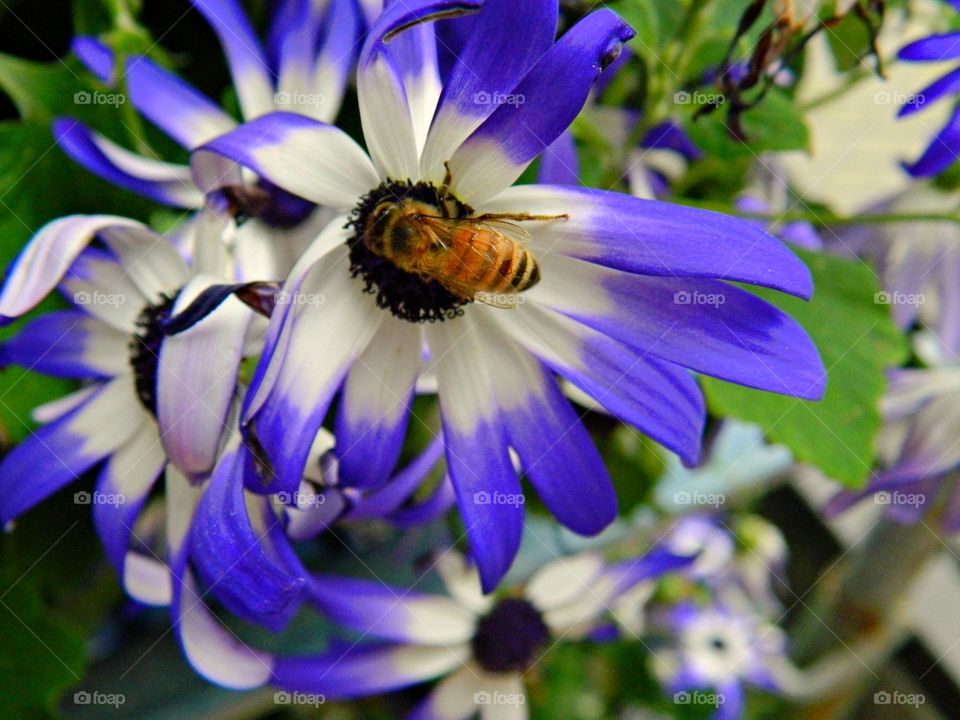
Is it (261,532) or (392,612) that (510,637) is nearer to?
(392,612)

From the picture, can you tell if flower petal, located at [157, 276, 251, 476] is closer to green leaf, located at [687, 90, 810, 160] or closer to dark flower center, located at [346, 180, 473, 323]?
dark flower center, located at [346, 180, 473, 323]

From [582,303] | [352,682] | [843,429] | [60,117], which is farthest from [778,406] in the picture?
[60,117]

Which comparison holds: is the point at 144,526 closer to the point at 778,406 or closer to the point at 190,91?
the point at 190,91

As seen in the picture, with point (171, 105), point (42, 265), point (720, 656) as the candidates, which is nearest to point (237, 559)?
point (42, 265)

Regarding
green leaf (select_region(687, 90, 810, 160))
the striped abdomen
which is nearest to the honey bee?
the striped abdomen

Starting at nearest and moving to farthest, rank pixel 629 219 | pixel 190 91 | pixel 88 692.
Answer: pixel 629 219
pixel 190 91
pixel 88 692

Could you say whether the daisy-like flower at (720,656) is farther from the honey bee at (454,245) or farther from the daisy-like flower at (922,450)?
the honey bee at (454,245)
